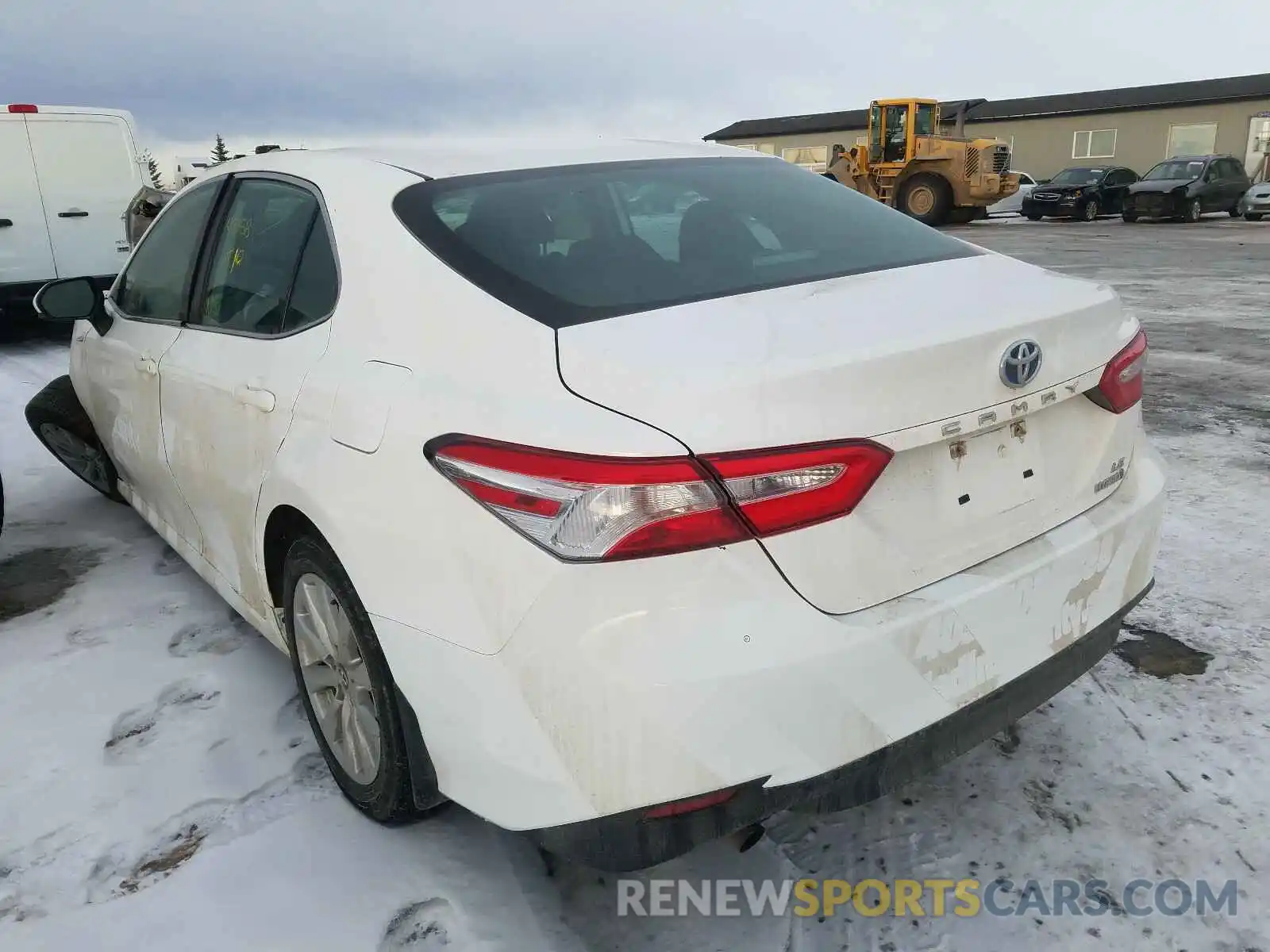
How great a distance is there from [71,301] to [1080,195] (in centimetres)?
2737

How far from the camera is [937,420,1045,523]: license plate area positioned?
1.71 metres

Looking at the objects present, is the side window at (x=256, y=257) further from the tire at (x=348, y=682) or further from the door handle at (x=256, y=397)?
the tire at (x=348, y=682)

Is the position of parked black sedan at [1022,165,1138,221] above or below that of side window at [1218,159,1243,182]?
below

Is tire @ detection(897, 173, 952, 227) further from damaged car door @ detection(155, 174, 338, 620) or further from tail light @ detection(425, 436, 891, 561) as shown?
tail light @ detection(425, 436, 891, 561)

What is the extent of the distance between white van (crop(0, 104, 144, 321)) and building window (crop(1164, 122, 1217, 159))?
40.9 m

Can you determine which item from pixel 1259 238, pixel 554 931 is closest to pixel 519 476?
pixel 554 931

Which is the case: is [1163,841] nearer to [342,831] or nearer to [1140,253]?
[342,831]

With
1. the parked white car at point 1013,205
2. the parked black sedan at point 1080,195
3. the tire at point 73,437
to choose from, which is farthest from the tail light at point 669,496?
the parked white car at point 1013,205

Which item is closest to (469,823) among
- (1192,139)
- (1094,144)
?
(1192,139)

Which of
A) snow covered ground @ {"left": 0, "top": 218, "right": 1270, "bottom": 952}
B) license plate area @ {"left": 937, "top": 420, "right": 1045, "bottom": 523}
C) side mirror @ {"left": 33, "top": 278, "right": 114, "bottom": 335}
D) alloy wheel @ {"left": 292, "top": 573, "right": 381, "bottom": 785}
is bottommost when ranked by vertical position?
snow covered ground @ {"left": 0, "top": 218, "right": 1270, "bottom": 952}

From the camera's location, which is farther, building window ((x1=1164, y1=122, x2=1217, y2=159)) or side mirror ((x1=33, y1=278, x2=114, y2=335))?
building window ((x1=1164, y1=122, x2=1217, y2=159))

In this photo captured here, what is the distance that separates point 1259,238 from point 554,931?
20.8m

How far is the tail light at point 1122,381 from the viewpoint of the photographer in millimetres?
1973

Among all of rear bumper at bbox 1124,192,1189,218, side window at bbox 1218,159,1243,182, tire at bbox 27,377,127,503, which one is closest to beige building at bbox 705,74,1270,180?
side window at bbox 1218,159,1243,182
